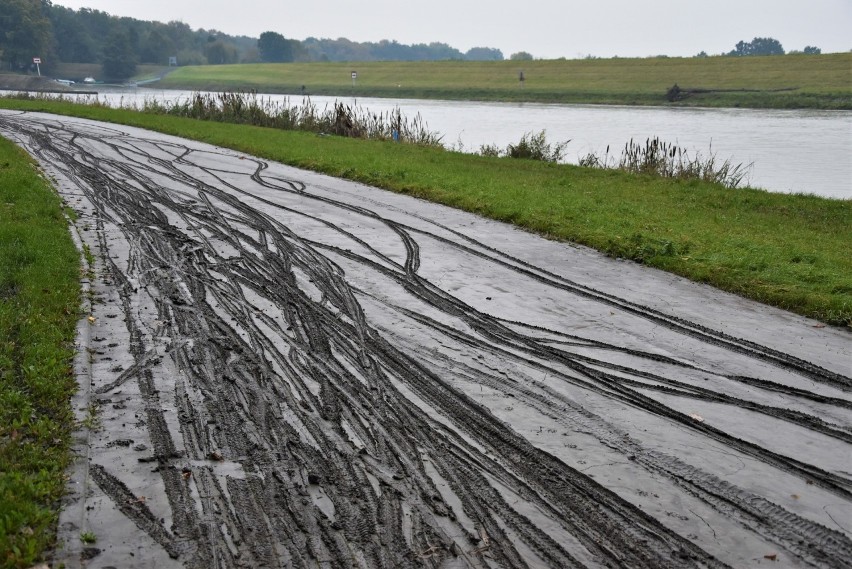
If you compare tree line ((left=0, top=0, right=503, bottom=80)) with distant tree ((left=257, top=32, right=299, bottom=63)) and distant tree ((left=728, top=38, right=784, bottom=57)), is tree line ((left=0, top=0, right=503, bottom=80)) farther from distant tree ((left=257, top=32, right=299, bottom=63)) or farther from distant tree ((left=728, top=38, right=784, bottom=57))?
distant tree ((left=728, top=38, right=784, bottom=57))

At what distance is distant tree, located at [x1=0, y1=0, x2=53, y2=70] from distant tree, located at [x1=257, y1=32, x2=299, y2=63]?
76638 mm

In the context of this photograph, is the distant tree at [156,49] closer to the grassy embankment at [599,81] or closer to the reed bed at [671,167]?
the grassy embankment at [599,81]

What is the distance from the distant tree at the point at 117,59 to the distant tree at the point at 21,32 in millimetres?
24447

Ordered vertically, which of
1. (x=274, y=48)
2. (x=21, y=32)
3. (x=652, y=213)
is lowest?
(x=652, y=213)

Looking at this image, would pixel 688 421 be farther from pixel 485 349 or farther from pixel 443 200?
pixel 443 200

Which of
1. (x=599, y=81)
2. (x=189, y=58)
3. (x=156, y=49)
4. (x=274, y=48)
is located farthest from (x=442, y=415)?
(x=274, y=48)

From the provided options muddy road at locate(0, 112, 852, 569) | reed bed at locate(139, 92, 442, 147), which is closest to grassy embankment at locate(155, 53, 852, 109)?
reed bed at locate(139, 92, 442, 147)

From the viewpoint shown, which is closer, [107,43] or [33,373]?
[33,373]

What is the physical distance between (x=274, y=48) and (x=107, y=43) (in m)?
51.2

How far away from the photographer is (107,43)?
132 meters

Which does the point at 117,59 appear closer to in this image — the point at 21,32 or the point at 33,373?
the point at 21,32

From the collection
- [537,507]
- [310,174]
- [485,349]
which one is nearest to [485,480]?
[537,507]

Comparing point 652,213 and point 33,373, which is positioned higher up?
point 652,213

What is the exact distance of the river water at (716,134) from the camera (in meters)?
24.7
